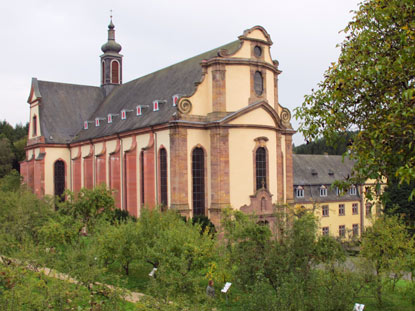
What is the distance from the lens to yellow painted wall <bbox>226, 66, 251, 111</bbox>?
1442 inches

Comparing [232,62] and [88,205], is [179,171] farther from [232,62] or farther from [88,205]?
[232,62]

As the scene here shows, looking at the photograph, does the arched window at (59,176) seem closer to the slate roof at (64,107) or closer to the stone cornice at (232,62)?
the slate roof at (64,107)

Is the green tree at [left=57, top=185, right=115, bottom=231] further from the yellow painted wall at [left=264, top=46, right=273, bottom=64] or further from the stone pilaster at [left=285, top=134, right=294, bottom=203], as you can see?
the yellow painted wall at [left=264, top=46, right=273, bottom=64]

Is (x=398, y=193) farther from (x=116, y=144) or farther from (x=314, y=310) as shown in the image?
(x=314, y=310)

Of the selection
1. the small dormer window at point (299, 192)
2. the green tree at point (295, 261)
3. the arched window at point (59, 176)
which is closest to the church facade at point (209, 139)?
the arched window at point (59, 176)

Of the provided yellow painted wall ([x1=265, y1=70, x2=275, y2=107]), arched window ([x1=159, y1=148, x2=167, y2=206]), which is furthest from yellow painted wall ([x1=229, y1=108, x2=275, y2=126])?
arched window ([x1=159, y1=148, x2=167, y2=206])

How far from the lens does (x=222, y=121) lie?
3569 centimetres

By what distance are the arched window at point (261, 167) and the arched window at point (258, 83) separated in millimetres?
4779

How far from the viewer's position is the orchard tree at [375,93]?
11.4m

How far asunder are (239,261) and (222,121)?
1928 cm

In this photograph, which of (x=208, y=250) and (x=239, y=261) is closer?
(x=239, y=261)

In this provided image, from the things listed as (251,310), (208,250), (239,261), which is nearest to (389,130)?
(251,310)

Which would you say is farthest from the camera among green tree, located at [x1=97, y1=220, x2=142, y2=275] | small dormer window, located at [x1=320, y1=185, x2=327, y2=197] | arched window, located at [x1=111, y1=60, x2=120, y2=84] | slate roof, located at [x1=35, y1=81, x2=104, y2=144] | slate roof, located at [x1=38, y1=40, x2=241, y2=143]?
arched window, located at [x1=111, y1=60, x2=120, y2=84]

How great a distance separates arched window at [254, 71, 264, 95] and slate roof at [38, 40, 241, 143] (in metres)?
2.88
